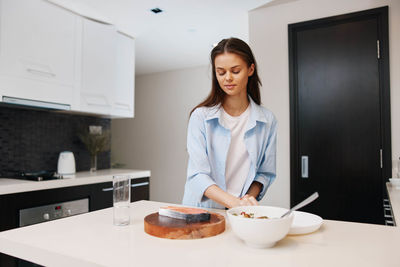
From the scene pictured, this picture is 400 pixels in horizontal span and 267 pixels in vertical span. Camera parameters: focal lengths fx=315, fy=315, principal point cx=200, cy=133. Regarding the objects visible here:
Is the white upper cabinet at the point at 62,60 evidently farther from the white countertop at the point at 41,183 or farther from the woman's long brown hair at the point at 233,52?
the woman's long brown hair at the point at 233,52

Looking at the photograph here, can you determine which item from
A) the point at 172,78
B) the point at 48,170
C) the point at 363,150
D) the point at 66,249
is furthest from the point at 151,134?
the point at 66,249

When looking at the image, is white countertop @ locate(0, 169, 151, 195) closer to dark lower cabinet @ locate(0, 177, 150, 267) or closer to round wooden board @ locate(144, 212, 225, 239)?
dark lower cabinet @ locate(0, 177, 150, 267)

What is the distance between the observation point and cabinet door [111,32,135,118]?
3332mm

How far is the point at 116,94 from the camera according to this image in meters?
3.31

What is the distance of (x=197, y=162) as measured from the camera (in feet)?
4.34

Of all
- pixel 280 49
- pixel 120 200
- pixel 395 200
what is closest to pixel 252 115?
pixel 120 200

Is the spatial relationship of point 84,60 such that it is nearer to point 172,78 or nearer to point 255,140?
point 255,140

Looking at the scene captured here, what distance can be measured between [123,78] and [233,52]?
7.48 feet

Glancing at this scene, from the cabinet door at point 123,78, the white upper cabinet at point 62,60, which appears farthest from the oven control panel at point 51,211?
the cabinet door at point 123,78

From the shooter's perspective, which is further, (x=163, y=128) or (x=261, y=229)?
(x=163, y=128)

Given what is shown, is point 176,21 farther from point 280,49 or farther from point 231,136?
point 231,136

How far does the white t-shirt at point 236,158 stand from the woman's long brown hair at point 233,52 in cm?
10

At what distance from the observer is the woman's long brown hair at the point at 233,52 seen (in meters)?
1.38

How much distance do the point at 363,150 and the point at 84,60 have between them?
2.55 meters
